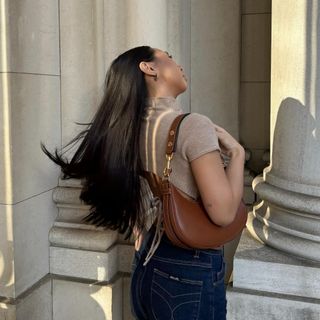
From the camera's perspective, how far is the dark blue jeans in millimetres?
1796

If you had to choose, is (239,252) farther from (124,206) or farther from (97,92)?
(97,92)

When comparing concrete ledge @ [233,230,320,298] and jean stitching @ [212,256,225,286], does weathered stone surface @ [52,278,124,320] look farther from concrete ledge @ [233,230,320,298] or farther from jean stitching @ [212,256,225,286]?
jean stitching @ [212,256,225,286]

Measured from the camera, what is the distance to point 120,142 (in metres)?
1.83

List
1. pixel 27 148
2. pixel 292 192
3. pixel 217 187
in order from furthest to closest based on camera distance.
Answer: pixel 27 148, pixel 292 192, pixel 217 187

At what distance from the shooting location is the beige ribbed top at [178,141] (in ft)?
5.60

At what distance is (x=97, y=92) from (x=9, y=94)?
63cm

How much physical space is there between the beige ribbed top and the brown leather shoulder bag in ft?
0.10

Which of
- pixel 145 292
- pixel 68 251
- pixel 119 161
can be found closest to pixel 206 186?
pixel 119 161

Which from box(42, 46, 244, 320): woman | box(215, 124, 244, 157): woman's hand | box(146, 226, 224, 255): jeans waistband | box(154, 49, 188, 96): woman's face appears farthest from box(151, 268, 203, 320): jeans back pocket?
box(154, 49, 188, 96): woman's face

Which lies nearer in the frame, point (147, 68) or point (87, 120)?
point (147, 68)

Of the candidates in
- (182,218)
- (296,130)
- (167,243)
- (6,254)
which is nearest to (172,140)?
(182,218)

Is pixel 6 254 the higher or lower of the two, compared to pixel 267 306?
higher

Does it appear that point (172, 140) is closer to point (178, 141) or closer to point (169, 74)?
point (178, 141)

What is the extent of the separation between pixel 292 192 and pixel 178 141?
45.7 inches
